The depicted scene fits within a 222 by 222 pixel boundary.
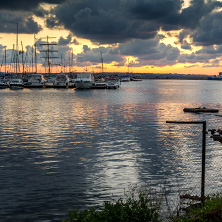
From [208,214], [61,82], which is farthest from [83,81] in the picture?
[208,214]

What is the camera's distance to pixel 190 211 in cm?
1001

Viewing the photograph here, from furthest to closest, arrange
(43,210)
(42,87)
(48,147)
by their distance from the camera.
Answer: (42,87) → (48,147) → (43,210)

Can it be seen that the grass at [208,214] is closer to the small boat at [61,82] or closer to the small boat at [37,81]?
the small boat at [61,82]

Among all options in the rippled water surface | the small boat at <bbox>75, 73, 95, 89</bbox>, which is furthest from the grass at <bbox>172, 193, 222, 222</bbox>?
the small boat at <bbox>75, 73, 95, 89</bbox>

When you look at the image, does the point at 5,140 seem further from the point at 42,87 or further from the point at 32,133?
the point at 42,87

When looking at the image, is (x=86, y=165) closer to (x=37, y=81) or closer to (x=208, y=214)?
(x=208, y=214)

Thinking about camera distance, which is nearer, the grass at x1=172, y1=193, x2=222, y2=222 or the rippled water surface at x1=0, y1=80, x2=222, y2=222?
the grass at x1=172, y1=193, x2=222, y2=222

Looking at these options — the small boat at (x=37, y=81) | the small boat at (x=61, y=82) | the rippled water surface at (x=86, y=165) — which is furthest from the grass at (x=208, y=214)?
the small boat at (x=37, y=81)

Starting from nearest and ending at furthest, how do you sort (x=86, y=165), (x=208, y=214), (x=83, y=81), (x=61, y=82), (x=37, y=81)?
(x=208, y=214)
(x=86, y=165)
(x=83, y=81)
(x=37, y=81)
(x=61, y=82)

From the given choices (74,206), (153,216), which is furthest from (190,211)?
(74,206)

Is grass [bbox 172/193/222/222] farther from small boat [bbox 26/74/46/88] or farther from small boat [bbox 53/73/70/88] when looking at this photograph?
small boat [bbox 26/74/46/88]

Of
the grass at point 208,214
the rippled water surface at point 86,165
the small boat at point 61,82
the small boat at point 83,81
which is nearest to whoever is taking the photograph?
the grass at point 208,214

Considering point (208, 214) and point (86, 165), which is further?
point (86, 165)

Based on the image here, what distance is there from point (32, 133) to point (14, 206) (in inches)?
611
